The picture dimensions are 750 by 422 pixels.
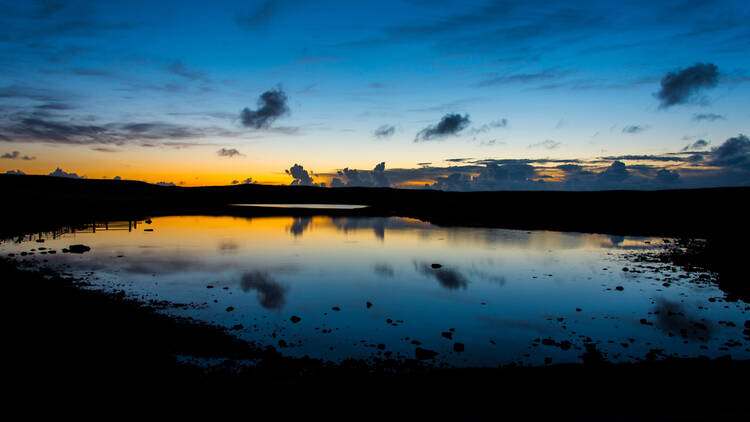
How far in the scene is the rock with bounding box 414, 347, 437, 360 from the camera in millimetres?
12227

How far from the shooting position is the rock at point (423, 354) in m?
12.2

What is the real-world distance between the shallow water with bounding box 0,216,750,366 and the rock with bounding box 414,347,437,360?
0.86 feet

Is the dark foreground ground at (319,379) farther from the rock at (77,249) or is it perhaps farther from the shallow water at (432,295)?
the rock at (77,249)

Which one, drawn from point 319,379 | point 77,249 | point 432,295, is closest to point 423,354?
point 319,379

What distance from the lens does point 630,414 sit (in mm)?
9086

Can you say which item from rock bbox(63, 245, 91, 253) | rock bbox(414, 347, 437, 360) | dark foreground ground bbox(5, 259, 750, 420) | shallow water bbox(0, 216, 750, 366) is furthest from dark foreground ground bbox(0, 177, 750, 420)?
rock bbox(63, 245, 91, 253)

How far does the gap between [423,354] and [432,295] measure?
8.12m

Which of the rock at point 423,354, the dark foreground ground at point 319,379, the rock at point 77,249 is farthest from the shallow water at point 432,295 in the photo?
the dark foreground ground at point 319,379

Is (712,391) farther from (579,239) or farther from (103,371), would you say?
(579,239)

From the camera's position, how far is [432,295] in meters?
20.4

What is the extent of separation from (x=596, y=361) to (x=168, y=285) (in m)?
18.8

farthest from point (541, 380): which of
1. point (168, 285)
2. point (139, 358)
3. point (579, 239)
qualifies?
point (579, 239)

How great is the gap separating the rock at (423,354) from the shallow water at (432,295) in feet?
0.86

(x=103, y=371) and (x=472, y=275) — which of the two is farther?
(x=472, y=275)
